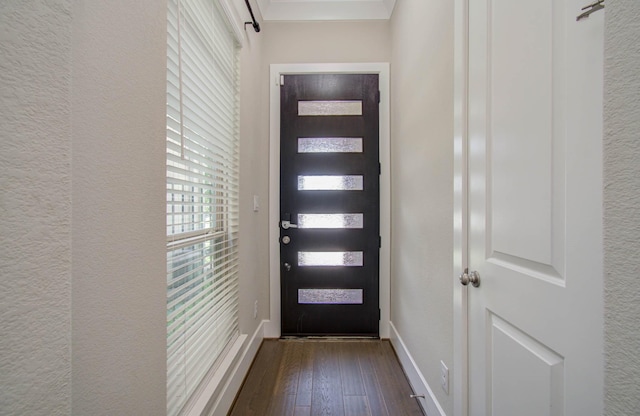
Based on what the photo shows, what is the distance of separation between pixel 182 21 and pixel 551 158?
1368 mm

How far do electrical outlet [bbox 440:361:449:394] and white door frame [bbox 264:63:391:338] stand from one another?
0.99 m

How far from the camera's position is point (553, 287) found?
0.65 meters

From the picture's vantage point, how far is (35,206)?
0.40 meters

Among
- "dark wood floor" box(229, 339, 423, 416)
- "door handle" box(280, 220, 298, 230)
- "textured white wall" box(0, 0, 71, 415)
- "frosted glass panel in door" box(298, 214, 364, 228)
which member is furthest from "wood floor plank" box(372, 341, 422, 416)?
"textured white wall" box(0, 0, 71, 415)

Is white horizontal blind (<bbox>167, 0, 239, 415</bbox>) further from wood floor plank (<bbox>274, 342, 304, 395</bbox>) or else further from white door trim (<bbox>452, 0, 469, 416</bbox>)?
white door trim (<bbox>452, 0, 469, 416</bbox>)

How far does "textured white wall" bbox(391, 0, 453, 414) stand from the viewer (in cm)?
122

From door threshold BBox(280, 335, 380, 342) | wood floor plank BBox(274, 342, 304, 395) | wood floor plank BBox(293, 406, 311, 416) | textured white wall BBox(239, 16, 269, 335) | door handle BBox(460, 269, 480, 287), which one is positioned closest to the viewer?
door handle BBox(460, 269, 480, 287)

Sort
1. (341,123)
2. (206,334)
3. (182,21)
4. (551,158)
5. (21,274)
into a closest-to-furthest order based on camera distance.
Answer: (21,274), (551,158), (182,21), (206,334), (341,123)

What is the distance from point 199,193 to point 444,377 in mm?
1451

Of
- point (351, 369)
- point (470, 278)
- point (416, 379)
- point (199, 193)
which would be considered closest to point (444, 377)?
point (416, 379)

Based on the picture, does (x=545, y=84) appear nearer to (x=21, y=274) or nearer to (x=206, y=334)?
(x=21, y=274)

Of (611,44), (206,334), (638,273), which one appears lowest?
(206,334)

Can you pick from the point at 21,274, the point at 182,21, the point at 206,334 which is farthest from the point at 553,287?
the point at 182,21

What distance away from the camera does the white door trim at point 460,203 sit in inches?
40.6
